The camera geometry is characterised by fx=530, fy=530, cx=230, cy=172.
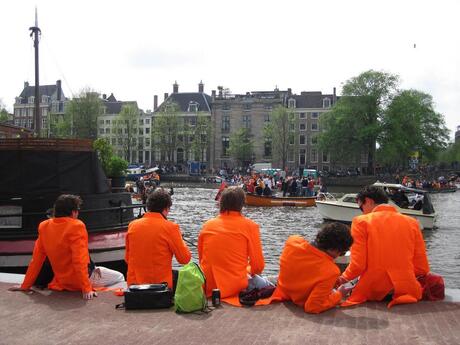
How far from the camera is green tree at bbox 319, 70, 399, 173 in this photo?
69625mm

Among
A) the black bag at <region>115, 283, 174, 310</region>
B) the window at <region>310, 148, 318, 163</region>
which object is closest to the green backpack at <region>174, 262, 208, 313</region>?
the black bag at <region>115, 283, 174, 310</region>

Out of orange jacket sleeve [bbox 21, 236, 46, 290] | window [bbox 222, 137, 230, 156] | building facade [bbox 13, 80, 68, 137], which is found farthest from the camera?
building facade [bbox 13, 80, 68, 137]

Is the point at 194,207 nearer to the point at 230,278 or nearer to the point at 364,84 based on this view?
the point at 230,278

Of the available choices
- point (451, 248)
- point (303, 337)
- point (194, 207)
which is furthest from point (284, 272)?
point (194, 207)

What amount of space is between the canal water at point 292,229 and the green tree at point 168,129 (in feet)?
183

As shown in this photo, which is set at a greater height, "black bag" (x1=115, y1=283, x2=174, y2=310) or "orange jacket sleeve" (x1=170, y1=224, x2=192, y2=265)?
"orange jacket sleeve" (x1=170, y1=224, x2=192, y2=265)

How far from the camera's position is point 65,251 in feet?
21.7

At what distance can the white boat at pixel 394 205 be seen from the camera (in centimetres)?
2194

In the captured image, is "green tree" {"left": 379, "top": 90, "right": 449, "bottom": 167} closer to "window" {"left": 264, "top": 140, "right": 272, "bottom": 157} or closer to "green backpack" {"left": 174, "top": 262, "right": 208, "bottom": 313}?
"window" {"left": 264, "top": 140, "right": 272, "bottom": 157}

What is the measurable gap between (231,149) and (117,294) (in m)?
83.4

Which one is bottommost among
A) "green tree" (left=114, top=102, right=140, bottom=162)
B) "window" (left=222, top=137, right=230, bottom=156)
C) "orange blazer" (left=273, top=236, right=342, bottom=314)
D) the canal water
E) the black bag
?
the canal water

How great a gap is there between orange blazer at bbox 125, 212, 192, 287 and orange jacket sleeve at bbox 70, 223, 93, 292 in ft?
1.84

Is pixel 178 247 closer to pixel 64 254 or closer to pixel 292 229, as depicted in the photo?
pixel 64 254

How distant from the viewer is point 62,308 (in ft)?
19.9
